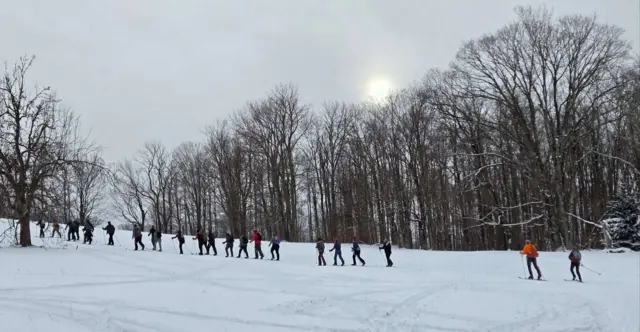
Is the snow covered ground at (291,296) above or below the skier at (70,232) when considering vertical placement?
below

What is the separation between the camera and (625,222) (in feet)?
100

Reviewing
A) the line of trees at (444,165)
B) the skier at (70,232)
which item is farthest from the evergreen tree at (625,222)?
the skier at (70,232)

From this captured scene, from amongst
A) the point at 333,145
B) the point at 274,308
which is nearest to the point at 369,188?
the point at 333,145

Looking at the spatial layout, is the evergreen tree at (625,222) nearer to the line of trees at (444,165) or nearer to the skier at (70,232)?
the line of trees at (444,165)

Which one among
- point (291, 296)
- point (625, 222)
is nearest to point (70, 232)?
point (291, 296)

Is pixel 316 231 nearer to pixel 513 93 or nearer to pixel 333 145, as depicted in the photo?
pixel 333 145

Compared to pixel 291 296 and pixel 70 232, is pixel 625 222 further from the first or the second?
pixel 70 232

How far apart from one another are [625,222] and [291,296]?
23072 millimetres

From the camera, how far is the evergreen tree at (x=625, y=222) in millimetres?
30047

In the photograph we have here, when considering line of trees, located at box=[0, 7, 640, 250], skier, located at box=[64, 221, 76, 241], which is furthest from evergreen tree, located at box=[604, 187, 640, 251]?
skier, located at box=[64, 221, 76, 241]

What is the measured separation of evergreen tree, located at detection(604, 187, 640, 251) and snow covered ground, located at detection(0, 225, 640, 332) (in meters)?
3.84

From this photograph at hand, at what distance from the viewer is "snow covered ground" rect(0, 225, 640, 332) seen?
1358 centimetres

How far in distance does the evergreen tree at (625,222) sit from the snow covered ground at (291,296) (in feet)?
12.6

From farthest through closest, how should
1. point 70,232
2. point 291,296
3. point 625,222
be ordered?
point 70,232
point 625,222
point 291,296
